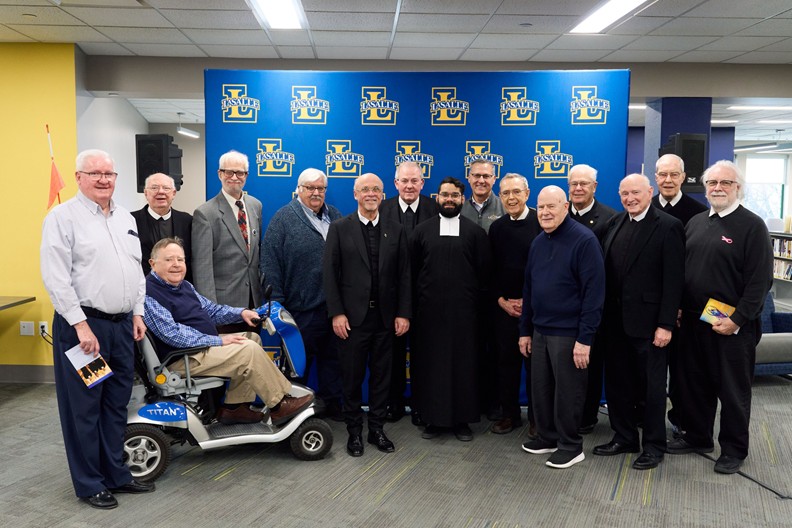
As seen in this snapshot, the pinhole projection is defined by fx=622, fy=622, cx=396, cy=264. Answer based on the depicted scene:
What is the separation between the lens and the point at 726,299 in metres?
3.53

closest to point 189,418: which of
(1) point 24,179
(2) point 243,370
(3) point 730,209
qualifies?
(2) point 243,370

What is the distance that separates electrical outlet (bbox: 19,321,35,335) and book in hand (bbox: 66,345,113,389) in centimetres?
356

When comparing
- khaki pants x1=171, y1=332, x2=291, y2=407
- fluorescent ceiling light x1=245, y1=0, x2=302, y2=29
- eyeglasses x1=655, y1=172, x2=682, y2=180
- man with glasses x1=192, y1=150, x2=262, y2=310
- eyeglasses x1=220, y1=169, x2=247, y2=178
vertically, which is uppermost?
fluorescent ceiling light x1=245, y1=0, x2=302, y2=29

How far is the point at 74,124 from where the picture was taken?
19.9 ft

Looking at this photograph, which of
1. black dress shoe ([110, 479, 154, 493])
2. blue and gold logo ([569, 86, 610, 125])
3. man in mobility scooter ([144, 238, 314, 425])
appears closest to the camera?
black dress shoe ([110, 479, 154, 493])

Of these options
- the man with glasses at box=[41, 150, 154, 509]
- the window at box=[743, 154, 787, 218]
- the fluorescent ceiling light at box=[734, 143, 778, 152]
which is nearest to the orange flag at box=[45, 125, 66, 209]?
the man with glasses at box=[41, 150, 154, 509]

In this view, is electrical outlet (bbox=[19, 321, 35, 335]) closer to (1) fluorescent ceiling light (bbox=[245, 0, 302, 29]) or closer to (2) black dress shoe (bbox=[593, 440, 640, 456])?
(1) fluorescent ceiling light (bbox=[245, 0, 302, 29])

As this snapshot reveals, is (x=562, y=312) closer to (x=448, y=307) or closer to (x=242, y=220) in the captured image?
(x=448, y=307)

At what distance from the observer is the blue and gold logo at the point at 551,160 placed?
4.75 meters

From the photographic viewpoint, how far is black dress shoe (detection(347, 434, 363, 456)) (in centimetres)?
383

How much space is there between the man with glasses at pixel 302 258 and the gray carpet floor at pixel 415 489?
81cm

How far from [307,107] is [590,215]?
2227 millimetres

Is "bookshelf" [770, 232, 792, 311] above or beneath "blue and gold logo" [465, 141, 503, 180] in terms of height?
beneath

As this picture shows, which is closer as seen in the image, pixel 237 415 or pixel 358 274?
pixel 237 415
